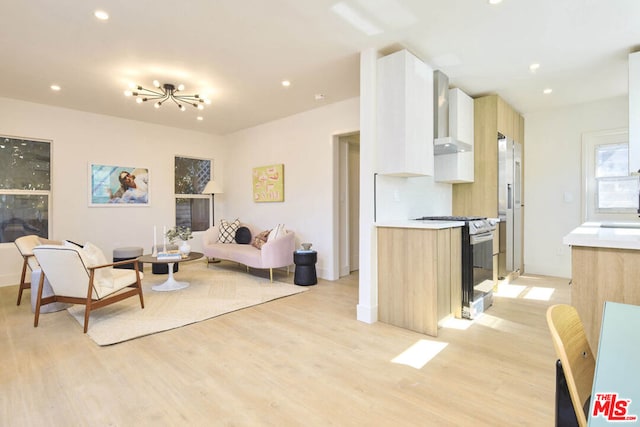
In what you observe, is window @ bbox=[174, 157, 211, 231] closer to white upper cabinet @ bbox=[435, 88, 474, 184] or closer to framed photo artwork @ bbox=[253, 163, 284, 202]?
framed photo artwork @ bbox=[253, 163, 284, 202]

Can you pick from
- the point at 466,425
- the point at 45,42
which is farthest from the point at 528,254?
the point at 45,42

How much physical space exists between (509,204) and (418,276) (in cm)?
259

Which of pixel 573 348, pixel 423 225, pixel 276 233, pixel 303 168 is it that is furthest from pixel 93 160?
pixel 573 348

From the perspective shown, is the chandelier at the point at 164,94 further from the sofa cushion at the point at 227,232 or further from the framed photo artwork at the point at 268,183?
the sofa cushion at the point at 227,232

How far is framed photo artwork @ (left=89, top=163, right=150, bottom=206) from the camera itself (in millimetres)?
5500

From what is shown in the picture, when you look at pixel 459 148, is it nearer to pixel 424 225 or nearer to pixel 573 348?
pixel 424 225

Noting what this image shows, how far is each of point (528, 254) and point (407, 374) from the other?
4275 millimetres

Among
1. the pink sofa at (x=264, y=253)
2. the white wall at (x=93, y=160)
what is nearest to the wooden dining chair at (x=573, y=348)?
the pink sofa at (x=264, y=253)

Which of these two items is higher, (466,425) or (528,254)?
(528,254)

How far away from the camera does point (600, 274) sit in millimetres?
1646

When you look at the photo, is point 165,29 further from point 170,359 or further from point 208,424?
→ point 208,424

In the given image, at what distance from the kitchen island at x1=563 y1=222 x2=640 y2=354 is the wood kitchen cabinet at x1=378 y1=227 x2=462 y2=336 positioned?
1.18 m

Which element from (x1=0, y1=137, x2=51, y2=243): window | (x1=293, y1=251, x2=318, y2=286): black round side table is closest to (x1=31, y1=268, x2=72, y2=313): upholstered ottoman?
(x1=0, y1=137, x2=51, y2=243): window

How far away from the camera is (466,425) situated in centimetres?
168
